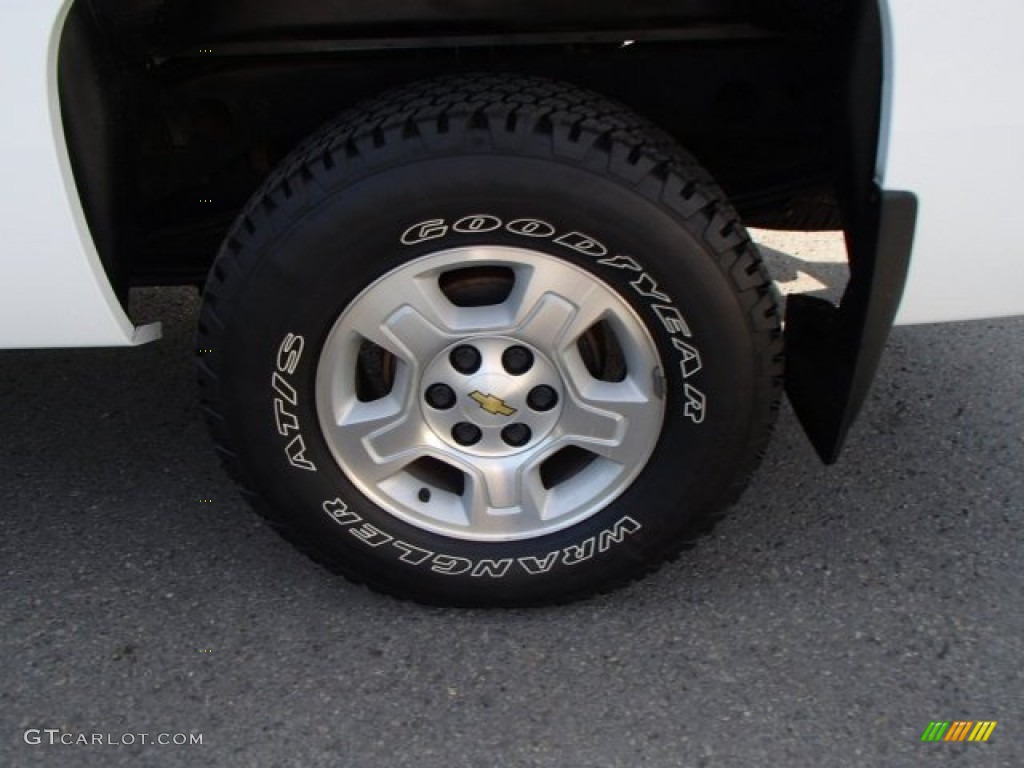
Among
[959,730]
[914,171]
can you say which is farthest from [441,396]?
[959,730]

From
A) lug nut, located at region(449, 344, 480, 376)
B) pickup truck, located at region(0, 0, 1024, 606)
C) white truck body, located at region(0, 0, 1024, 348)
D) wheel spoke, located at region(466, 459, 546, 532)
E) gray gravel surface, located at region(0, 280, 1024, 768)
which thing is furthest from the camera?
wheel spoke, located at region(466, 459, 546, 532)

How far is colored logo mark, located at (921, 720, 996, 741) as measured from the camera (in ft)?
6.45

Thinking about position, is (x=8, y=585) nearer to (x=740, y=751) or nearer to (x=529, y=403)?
(x=529, y=403)

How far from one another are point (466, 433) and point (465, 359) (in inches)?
6.5

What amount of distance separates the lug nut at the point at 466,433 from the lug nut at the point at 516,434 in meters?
0.05

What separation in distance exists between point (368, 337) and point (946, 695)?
1.30m

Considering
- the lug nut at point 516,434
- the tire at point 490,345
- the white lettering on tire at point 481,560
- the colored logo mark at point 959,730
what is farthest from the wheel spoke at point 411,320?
the colored logo mark at point 959,730

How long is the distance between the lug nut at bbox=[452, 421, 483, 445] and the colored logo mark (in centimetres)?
101

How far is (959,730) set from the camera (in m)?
1.98

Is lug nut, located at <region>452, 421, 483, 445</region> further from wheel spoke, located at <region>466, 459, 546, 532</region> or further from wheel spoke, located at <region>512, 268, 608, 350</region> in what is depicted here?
wheel spoke, located at <region>512, 268, 608, 350</region>

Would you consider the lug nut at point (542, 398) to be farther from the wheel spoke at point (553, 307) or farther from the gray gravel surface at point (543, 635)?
the gray gravel surface at point (543, 635)

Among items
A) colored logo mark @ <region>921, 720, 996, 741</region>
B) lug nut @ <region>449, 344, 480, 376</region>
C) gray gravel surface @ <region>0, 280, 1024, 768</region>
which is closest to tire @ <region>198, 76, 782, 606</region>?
lug nut @ <region>449, 344, 480, 376</region>

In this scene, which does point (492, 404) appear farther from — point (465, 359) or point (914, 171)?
point (914, 171)

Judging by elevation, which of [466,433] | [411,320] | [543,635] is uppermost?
[411,320]
